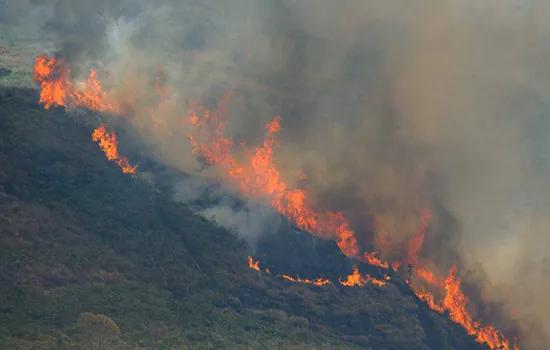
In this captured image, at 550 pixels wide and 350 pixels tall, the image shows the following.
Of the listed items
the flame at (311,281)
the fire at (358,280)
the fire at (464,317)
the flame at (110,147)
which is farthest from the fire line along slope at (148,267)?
the fire at (464,317)

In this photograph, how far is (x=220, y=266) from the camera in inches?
3789

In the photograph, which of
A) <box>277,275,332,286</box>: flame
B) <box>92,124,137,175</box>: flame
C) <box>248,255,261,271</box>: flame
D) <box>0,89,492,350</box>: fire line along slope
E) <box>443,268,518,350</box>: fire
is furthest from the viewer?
<box>92,124,137,175</box>: flame

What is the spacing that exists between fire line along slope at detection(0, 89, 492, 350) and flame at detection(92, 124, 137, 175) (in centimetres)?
95

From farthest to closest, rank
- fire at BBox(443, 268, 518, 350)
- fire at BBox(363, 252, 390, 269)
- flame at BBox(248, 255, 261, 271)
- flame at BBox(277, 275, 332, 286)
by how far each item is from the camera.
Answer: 1. fire at BBox(363, 252, 390, 269)
2. fire at BBox(443, 268, 518, 350)
3. flame at BBox(277, 275, 332, 286)
4. flame at BBox(248, 255, 261, 271)

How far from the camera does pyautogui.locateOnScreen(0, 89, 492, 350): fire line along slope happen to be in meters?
79.1

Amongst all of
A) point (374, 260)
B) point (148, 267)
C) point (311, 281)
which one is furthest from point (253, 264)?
point (374, 260)

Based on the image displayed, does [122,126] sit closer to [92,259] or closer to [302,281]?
[92,259]

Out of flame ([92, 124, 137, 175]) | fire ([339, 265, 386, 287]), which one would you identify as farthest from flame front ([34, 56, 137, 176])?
fire ([339, 265, 386, 287])

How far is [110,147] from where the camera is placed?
338 ft

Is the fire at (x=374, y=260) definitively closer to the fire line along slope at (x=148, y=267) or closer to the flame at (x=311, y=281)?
the fire line along slope at (x=148, y=267)

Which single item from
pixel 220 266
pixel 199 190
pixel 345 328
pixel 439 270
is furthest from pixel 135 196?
pixel 439 270

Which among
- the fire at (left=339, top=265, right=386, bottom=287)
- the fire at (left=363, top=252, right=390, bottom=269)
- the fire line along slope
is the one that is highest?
the fire at (left=363, top=252, right=390, bottom=269)

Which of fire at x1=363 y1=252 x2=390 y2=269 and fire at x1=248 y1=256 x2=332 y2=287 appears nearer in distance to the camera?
fire at x1=248 y1=256 x2=332 y2=287

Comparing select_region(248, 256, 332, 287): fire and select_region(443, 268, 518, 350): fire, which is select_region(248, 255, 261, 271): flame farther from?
select_region(443, 268, 518, 350): fire
